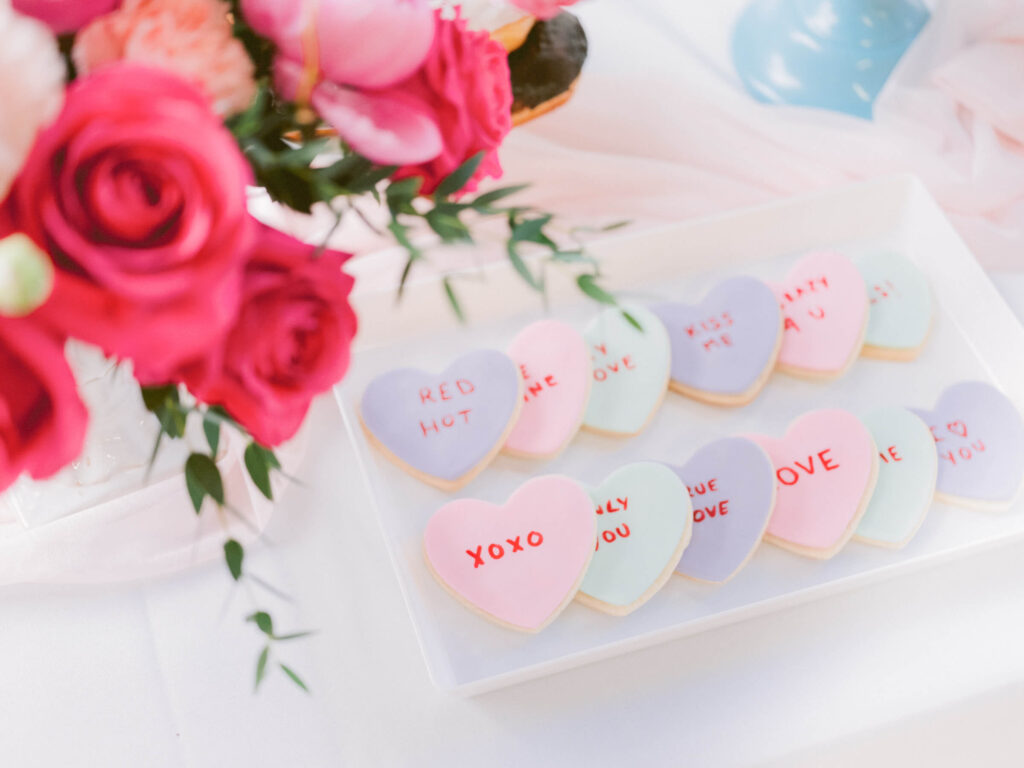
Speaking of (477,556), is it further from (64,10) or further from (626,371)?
(64,10)

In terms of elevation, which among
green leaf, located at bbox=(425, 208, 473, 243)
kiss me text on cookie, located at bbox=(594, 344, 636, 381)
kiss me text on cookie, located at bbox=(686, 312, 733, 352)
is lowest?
kiss me text on cookie, located at bbox=(594, 344, 636, 381)

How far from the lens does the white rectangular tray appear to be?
0.63 meters

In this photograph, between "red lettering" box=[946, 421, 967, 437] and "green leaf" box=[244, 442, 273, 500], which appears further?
"red lettering" box=[946, 421, 967, 437]

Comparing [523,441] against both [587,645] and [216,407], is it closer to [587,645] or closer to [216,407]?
[587,645]

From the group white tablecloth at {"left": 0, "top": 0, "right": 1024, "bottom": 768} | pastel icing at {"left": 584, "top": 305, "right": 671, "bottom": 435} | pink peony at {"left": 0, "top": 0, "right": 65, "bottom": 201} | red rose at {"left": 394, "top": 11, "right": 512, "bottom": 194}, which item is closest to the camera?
pink peony at {"left": 0, "top": 0, "right": 65, "bottom": 201}

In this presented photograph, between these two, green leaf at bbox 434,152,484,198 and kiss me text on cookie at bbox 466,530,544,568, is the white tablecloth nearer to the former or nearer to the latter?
kiss me text on cookie at bbox 466,530,544,568

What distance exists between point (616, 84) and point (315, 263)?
61 centimetres

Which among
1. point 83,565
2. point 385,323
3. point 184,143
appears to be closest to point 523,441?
point 385,323

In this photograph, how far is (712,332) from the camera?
0.75m

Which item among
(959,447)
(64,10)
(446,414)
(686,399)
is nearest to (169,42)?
(64,10)

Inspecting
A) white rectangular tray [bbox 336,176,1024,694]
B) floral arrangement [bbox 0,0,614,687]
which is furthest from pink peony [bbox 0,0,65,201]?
white rectangular tray [bbox 336,176,1024,694]

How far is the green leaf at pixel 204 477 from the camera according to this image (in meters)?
0.43

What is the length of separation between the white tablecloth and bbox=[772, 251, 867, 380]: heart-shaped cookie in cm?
17

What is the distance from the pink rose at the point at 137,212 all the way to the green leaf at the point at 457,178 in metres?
0.12
